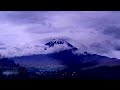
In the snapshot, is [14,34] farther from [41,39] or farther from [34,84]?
[34,84]

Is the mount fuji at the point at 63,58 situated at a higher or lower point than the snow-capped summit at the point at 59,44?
lower

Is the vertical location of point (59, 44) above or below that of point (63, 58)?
above

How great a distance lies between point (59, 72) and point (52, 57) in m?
0.18

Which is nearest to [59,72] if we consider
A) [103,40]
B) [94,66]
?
[94,66]

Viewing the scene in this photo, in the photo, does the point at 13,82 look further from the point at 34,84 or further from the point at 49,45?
the point at 49,45

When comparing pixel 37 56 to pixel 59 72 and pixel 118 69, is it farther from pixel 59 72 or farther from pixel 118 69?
pixel 118 69

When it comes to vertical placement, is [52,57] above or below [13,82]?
above

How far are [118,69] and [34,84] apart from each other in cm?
93

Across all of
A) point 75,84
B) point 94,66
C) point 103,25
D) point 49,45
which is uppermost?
point 103,25

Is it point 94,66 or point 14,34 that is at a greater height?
point 14,34

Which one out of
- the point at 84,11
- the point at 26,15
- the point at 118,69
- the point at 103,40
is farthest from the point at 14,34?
the point at 118,69

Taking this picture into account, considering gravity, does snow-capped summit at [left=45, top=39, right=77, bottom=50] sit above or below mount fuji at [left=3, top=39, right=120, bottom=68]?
above

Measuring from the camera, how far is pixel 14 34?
8.93ft

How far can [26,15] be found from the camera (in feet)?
8.97
